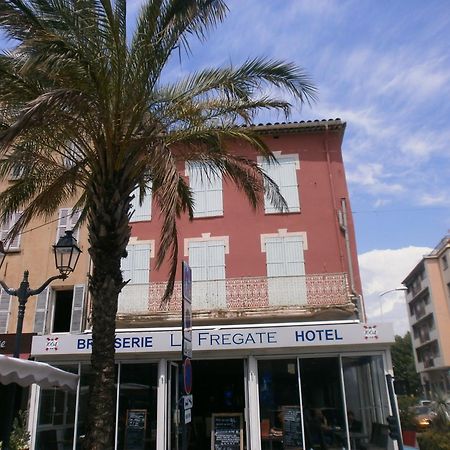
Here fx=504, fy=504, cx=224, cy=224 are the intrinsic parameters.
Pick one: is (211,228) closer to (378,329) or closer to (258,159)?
(258,159)

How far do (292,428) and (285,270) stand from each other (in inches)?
232

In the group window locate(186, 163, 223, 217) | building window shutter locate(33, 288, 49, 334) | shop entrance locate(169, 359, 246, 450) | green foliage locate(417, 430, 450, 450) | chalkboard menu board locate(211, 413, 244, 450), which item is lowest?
green foliage locate(417, 430, 450, 450)

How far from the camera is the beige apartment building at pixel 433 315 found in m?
55.2

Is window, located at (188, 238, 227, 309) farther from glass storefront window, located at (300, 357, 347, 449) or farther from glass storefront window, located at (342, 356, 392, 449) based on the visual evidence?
glass storefront window, located at (342, 356, 392, 449)

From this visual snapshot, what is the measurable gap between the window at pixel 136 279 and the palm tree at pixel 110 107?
25.5 ft

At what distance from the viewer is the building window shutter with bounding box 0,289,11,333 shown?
57.4ft

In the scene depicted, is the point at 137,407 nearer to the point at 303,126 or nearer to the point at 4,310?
the point at 4,310

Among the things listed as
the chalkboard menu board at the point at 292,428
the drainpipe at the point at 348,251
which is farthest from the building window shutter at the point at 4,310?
the drainpipe at the point at 348,251

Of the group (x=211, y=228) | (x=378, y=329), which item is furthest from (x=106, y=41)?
(x=211, y=228)

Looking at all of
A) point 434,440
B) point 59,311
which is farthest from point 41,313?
point 434,440

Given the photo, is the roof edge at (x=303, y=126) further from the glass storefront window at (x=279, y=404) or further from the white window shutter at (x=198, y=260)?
the glass storefront window at (x=279, y=404)

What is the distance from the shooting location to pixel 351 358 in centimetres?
1283

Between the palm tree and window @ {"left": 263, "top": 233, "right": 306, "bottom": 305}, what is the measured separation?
783 cm

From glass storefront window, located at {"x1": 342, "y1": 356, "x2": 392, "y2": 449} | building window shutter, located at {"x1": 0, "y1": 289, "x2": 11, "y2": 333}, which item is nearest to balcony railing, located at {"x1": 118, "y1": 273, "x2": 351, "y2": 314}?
glass storefront window, located at {"x1": 342, "y1": 356, "x2": 392, "y2": 449}
